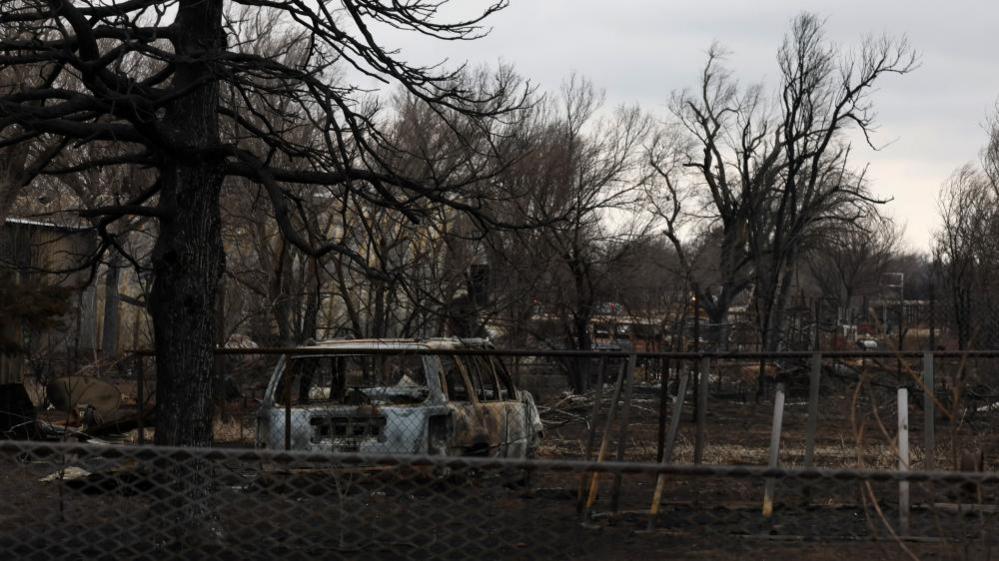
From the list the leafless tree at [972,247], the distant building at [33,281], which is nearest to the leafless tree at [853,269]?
the leafless tree at [972,247]

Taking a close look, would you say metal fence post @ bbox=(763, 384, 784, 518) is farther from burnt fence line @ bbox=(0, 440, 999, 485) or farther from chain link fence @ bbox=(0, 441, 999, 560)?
burnt fence line @ bbox=(0, 440, 999, 485)

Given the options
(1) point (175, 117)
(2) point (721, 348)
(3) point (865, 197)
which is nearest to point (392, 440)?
(1) point (175, 117)

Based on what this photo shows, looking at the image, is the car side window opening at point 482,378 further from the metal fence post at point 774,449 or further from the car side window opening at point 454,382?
the metal fence post at point 774,449

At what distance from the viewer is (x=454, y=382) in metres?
11.2

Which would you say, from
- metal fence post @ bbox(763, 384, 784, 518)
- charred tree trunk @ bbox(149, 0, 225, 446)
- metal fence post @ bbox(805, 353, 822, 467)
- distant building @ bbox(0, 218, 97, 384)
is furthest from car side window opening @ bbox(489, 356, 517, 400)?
distant building @ bbox(0, 218, 97, 384)

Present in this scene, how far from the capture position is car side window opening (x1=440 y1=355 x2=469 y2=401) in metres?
10.8

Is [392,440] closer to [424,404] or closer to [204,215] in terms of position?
[424,404]

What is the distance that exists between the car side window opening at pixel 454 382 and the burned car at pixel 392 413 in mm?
13

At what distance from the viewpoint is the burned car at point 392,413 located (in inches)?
393

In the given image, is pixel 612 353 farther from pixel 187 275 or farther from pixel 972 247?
pixel 972 247

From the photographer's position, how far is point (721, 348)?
31703mm

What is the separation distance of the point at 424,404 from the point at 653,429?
8.50m

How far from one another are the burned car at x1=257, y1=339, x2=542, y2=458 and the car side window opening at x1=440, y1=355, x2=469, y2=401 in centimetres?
1

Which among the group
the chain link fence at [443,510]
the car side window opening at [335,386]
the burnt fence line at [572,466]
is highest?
the burnt fence line at [572,466]
